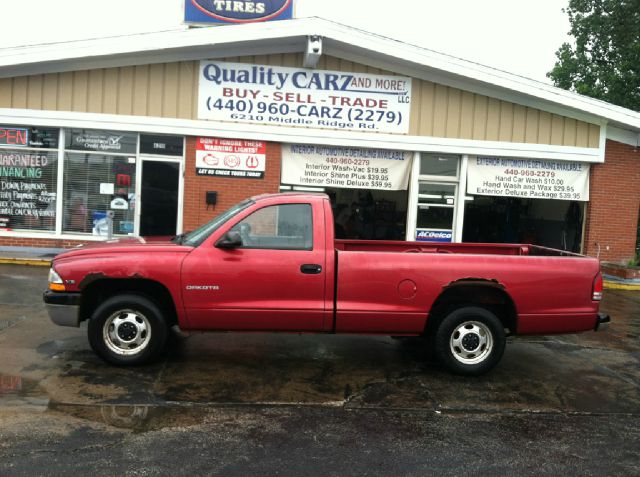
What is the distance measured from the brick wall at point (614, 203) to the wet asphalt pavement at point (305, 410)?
7063 mm

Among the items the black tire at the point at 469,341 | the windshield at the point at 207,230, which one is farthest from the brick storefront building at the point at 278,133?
A: the black tire at the point at 469,341

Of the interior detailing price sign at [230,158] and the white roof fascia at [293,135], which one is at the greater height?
the white roof fascia at [293,135]

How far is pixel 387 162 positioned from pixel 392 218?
136cm

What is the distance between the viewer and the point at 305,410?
4906 mm

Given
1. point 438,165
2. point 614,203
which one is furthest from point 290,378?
point 614,203

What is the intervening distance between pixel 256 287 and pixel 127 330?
132cm

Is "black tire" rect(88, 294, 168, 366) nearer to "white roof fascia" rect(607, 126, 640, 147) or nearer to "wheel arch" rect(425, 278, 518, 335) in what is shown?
"wheel arch" rect(425, 278, 518, 335)

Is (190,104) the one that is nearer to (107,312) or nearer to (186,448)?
(107,312)

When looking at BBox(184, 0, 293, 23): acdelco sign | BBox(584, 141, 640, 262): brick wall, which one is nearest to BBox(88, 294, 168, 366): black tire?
BBox(184, 0, 293, 23): acdelco sign

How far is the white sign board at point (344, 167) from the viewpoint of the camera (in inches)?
507

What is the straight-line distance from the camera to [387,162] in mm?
13055

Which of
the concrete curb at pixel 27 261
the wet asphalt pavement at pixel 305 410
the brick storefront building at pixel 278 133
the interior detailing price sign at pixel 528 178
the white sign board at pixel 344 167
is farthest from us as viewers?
the interior detailing price sign at pixel 528 178

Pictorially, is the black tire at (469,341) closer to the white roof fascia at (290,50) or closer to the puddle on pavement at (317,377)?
the puddle on pavement at (317,377)

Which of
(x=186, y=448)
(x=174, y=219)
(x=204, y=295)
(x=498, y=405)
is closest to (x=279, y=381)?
(x=204, y=295)
